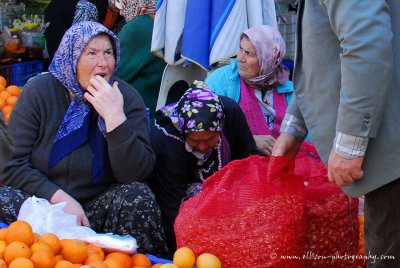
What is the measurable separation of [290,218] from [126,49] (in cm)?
196

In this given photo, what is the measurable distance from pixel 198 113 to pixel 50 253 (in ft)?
3.13

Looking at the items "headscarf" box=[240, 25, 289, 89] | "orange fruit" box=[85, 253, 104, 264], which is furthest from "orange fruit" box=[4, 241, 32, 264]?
"headscarf" box=[240, 25, 289, 89]

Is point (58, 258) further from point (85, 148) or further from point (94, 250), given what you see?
point (85, 148)

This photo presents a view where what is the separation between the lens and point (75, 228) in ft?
8.62

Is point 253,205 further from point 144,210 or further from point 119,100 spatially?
point 119,100

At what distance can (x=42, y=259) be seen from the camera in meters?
2.26

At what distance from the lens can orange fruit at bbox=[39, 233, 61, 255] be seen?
2375 millimetres

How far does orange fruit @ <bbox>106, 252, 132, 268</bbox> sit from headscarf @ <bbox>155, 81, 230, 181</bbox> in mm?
707

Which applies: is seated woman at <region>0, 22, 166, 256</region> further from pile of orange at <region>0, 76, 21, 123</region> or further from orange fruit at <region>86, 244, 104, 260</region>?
pile of orange at <region>0, 76, 21, 123</region>

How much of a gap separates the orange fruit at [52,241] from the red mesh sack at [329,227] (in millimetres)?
938

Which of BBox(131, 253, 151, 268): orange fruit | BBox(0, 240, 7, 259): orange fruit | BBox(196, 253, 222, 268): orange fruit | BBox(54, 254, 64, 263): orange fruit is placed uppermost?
BBox(0, 240, 7, 259): orange fruit

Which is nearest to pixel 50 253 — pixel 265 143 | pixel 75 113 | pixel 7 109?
pixel 75 113

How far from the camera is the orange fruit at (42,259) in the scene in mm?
2260

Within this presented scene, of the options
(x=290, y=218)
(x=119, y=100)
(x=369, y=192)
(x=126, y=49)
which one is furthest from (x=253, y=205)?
(x=126, y=49)
